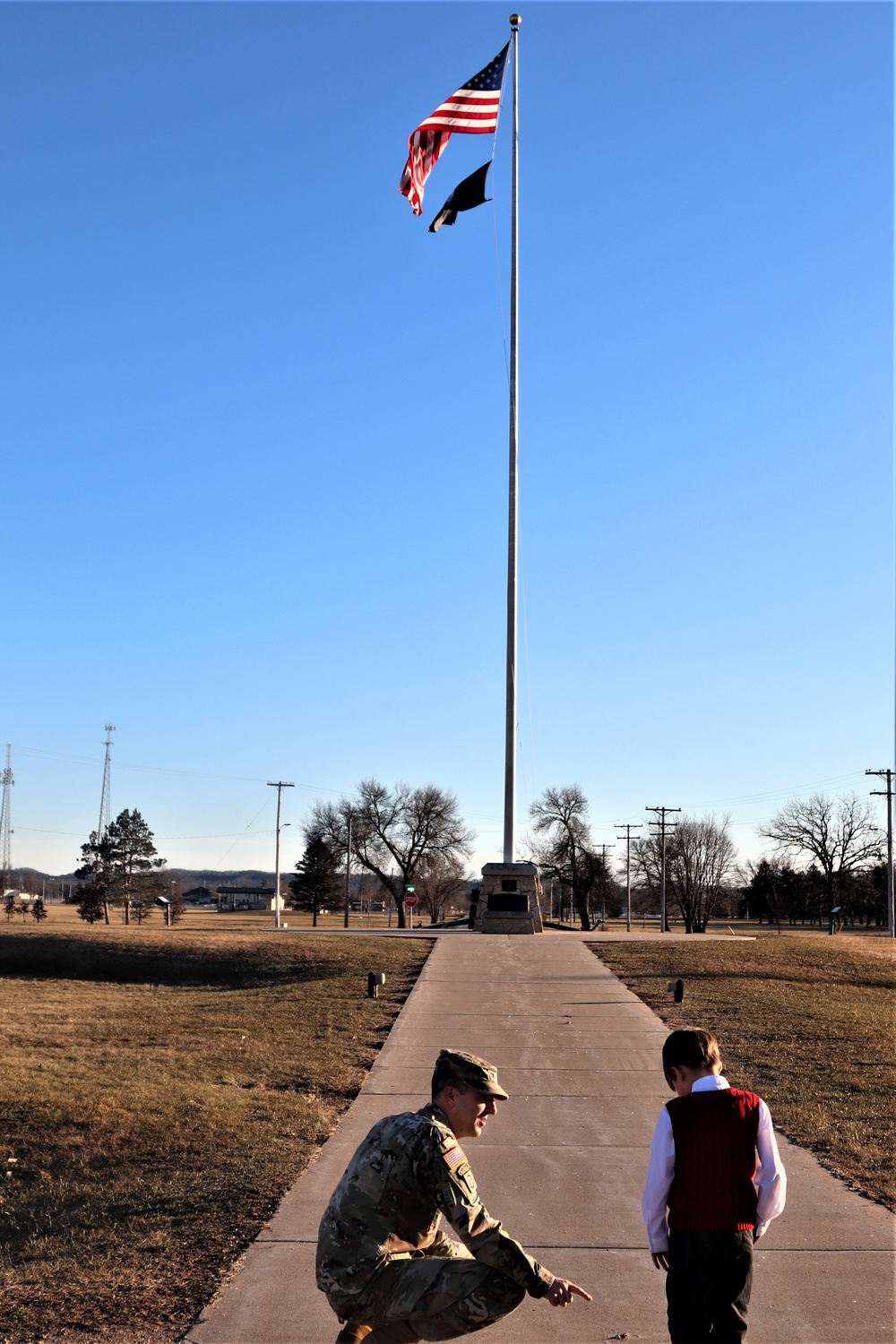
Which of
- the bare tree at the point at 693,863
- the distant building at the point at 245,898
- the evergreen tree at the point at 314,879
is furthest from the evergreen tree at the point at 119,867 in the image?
the distant building at the point at 245,898

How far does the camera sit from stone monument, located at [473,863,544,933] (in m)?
24.8

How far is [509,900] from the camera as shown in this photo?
25.3 meters

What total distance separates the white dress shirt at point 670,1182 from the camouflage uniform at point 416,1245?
66cm

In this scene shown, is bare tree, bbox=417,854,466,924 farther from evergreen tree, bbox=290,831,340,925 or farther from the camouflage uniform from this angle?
the camouflage uniform

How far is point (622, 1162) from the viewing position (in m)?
7.61

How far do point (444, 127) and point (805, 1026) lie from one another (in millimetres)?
20238

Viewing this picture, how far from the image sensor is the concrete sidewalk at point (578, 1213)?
16.4 feet

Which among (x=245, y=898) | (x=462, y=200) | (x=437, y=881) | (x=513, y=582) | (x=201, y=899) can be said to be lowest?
(x=201, y=899)

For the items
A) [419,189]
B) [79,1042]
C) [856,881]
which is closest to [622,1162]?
[79,1042]

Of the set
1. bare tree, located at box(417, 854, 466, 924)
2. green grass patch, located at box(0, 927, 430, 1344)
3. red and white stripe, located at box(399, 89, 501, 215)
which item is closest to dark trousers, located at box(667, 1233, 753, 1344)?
green grass patch, located at box(0, 927, 430, 1344)

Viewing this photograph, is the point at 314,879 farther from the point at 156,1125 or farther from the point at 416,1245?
the point at 416,1245

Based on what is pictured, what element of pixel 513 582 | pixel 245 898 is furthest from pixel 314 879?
pixel 245 898

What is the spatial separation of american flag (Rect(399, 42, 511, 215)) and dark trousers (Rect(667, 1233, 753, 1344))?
23980 mm

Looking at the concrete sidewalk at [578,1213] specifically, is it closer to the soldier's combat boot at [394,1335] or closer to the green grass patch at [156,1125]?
the green grass patch at [156,1125]
